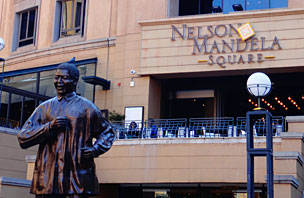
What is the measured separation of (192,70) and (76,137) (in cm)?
2063

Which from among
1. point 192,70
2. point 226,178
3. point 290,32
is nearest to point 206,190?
point 226,178

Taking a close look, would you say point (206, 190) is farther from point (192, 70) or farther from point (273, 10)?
point (273, 10)

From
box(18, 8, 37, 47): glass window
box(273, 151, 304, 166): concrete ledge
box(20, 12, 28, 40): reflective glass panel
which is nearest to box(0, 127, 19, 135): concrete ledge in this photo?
box(18, 8, 37, 47): glass window

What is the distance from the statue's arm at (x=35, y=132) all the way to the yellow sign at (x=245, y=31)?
20.2m

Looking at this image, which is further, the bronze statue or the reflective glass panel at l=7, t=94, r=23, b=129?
the reflective glass panel at l=7, t=94, r=23, b=129

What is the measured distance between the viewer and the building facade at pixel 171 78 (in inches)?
853

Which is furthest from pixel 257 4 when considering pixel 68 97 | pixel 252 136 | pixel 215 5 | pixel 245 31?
pixel 68 97

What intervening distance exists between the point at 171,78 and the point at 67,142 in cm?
2277

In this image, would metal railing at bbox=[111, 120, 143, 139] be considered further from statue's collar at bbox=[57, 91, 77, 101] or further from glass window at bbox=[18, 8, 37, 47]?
statue's collar at bbox=[57, 91, 77, 101]

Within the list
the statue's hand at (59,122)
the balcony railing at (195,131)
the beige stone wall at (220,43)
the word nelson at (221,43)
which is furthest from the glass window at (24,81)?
the statue's hand at (59,122)

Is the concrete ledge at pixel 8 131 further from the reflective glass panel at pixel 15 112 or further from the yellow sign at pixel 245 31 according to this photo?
the yellow sign at pixel 245 31

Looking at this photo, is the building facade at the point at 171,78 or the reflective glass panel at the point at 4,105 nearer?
the building facade at the point at 171,78

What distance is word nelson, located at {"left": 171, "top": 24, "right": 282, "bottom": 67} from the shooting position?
26359mm

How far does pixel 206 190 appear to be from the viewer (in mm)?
23047
